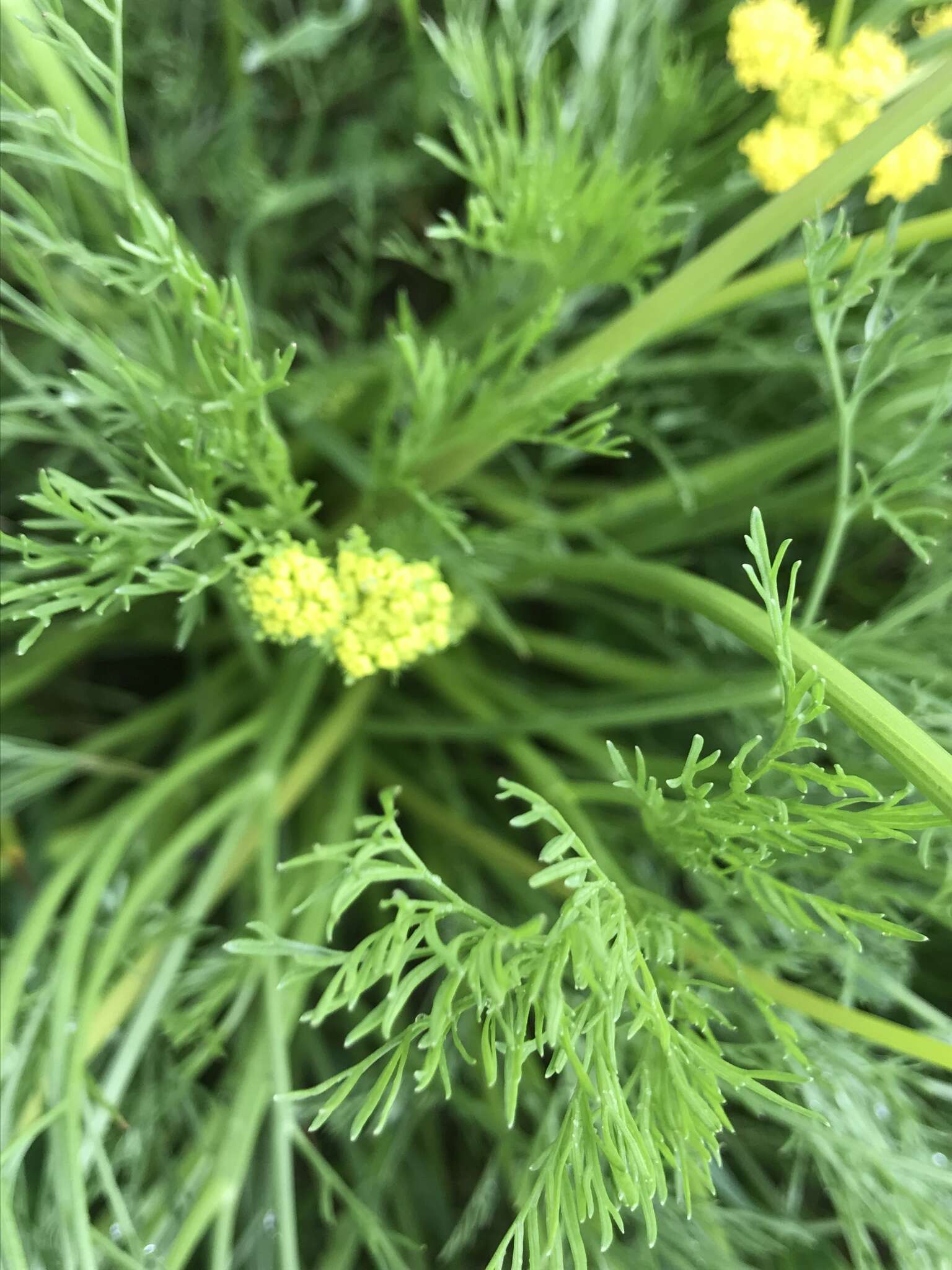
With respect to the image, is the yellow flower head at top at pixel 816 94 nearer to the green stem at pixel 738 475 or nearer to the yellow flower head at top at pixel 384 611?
the green stem at pixel 738 475

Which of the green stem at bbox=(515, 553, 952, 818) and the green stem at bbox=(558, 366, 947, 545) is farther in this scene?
the green stem at bbox=(558, 366, 947, 545)

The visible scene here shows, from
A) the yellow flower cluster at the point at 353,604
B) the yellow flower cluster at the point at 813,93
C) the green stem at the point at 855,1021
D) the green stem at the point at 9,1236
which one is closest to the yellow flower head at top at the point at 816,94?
the yellow flower cluster at the point at 813,93

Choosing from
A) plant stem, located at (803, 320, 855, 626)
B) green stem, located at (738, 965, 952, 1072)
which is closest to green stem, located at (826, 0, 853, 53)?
plant stem, located at (803, 320, 855, 626)

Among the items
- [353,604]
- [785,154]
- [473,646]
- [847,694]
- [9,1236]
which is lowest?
[9,1236]

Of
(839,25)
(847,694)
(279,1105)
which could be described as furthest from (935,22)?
(279,1105)

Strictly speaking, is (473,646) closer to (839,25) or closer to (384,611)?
(384,611)

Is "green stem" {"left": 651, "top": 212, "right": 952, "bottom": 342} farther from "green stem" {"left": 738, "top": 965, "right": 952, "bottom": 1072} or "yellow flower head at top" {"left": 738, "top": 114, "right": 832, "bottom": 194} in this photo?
"green stem" {"left": 738, "top": 965, "right": 952, "bottom": 1072}
